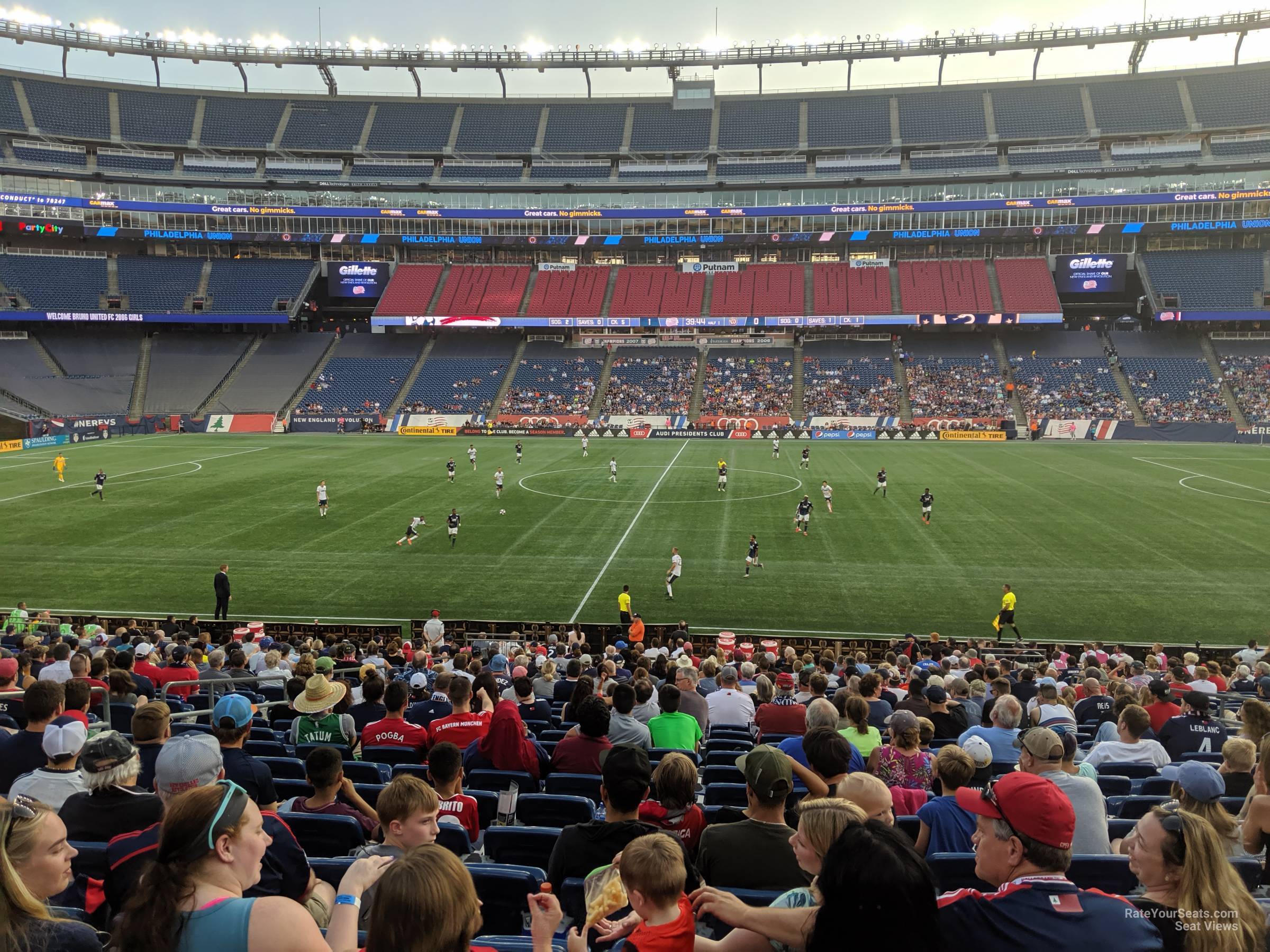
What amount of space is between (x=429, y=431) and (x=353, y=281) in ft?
87.7

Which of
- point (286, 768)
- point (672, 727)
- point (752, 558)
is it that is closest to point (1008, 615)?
point (752, 558)

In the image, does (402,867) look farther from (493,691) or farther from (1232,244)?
(1232,244)

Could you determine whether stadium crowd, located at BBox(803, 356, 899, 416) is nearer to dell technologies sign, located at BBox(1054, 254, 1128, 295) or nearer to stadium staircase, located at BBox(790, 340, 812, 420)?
stadium staircase, located at BBox(790, 340, 812, 420)

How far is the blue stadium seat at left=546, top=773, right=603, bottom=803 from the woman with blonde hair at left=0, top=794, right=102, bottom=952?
13.6 feet

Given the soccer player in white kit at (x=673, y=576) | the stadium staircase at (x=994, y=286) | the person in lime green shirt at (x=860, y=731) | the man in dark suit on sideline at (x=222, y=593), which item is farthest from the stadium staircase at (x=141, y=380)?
the stadium staircase at (x=994, y=286)

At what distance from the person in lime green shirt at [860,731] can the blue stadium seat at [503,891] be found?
3983 millimetres

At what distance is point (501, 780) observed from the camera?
7.80 m

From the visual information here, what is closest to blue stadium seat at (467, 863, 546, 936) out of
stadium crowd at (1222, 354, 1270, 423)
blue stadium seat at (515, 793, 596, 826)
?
blue stadium seat at (515, 793, 596, 826)

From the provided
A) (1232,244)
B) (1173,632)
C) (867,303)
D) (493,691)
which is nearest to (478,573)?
(493,691)

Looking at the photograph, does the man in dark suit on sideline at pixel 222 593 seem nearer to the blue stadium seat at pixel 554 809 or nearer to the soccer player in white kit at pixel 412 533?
the soccer player in white kit at pixel 412 533

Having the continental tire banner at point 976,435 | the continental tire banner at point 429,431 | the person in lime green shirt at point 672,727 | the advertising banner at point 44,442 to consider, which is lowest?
the person in lime green shirt at point 672,727

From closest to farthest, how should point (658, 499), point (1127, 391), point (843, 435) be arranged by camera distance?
1. point (658, 499)
2. point (843, 435)
3. point (1127, 391)

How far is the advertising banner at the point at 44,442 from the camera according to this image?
5872 cm

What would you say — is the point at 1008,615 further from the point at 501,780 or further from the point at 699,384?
the point at 699,384
